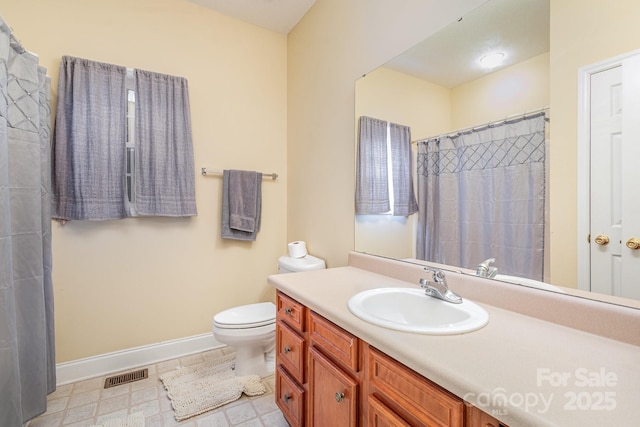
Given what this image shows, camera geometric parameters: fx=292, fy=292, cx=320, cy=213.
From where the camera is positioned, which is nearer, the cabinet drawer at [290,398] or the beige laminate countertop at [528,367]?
the beige laminate countertop at [528,367]

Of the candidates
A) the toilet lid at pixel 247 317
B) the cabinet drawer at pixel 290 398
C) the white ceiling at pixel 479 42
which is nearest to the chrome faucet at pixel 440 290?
the cabinet drawer at pixel 290 398

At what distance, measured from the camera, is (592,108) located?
880mm

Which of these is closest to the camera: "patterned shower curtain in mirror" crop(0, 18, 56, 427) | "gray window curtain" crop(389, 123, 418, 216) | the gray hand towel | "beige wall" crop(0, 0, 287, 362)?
"patterned shower curtain in mirror" crop(0, 18, 56, 427)

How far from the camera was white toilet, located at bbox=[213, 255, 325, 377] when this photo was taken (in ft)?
5.99

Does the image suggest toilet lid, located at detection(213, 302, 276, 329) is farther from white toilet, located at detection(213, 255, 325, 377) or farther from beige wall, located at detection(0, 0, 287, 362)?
beige wall, located at detection(0, 0, 287, 362)

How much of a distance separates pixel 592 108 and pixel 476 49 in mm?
545

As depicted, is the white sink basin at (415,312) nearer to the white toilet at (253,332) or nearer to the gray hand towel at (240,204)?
the white toilet at (253,332)

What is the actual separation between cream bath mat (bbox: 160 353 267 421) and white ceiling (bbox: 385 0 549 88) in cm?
204

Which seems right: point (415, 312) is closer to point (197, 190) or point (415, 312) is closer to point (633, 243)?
point (633, 243)

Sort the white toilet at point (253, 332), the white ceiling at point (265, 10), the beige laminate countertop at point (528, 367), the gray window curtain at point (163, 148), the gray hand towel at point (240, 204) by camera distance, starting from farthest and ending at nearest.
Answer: the gray hand towel at point (240, 204)
the white ceiling at point (265, 10)
the gray window curtain at point (163, 148)
the white toilet at point (253, 332)
the beige laminate countertop at point (528, 367)

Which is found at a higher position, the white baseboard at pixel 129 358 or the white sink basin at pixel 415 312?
the white sink basin at pixel 415 312

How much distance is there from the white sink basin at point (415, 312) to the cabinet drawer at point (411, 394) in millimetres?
110

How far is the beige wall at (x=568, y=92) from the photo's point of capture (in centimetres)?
87

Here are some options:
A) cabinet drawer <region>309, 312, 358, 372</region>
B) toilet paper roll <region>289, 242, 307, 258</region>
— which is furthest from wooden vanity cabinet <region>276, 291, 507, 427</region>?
toilet paper roll <region>289, 242, 307, 258</region>
